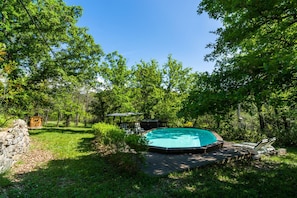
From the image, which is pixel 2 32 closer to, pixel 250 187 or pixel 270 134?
pixel 250 187

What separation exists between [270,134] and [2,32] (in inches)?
735

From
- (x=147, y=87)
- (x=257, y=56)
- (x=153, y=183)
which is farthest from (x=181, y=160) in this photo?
(x=147, y=87)

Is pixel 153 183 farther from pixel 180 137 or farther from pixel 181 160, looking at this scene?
pixel 180 137

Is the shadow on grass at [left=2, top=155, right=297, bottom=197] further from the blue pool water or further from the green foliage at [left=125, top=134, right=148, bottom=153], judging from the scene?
the blue pool water

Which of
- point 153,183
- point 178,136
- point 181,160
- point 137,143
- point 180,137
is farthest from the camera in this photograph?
point 178,136

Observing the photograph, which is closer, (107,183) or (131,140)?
(107,183)

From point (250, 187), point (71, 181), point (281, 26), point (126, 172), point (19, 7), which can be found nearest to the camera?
point (281, 26)

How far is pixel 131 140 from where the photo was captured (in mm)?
5613

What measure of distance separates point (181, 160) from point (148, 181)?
2.39 meters

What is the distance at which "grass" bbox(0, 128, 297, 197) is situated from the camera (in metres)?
4.19

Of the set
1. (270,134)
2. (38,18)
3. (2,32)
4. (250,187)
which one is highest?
(38,18)

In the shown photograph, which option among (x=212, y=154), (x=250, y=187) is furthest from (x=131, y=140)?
(x=212, y=154)

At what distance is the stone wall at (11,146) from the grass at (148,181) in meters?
0.52

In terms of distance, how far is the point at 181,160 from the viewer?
688 cm
